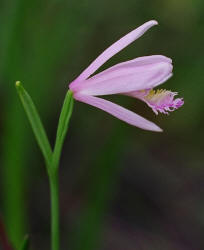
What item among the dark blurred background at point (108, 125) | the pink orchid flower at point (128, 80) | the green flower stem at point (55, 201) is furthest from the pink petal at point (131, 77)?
the dark blurred background at point (108, 125)

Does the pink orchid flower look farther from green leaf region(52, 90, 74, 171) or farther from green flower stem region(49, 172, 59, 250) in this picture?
green flower stem region(49, 172, 59, 250)

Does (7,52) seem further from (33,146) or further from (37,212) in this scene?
(37,212)

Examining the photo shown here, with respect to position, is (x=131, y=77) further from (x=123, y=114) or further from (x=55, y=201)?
(x=55, y=201)

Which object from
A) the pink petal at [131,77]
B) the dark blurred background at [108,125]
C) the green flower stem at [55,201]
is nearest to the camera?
the pink petal at [131,77]

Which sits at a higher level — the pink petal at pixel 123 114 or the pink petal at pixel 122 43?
the pink petal at pixel 122 43

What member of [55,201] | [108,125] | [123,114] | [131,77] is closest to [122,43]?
[131,77]

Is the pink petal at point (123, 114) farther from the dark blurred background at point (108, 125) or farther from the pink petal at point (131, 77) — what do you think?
the dark blurred background at point (108, 125)
